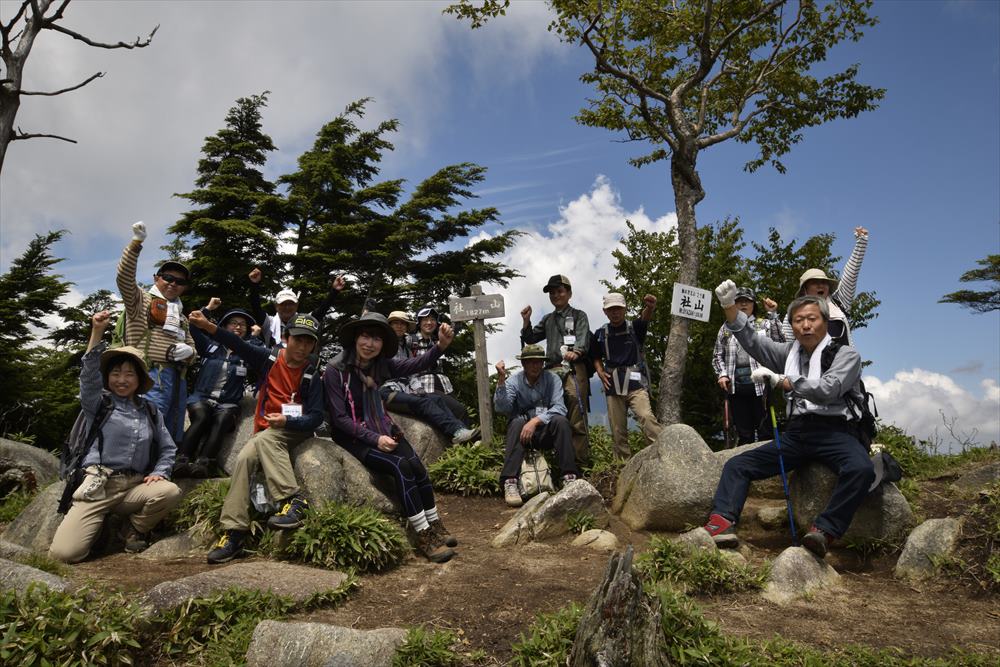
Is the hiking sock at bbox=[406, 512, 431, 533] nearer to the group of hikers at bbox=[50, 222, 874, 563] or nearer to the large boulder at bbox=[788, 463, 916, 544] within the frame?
the group of hikers at bbox=[50, 222, 874, 563]

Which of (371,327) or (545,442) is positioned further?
(545,442)

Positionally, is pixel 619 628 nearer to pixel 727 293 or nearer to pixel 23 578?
pixel 727 293

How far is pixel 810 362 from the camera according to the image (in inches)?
249

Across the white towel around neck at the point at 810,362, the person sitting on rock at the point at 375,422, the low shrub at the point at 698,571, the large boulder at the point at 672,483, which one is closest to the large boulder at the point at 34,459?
the person sitting on rock at the point at 375,422

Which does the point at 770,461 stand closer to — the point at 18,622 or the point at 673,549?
the point at 673,549

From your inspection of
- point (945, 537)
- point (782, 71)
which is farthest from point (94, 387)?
point (782, 71)

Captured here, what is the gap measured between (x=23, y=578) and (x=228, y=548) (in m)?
1.60

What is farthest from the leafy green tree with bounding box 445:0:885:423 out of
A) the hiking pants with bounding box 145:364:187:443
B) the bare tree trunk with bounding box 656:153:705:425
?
the hiking pants with bounding box 145:364:187:443

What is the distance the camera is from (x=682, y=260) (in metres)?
12.2

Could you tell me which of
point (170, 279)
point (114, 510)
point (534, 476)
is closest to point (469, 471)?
point (534, 476)

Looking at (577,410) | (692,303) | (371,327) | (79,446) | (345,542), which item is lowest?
(345,542)

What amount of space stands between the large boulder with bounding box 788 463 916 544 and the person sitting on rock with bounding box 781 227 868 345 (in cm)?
174

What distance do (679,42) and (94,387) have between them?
1318 cm

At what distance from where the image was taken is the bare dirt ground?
470 cm
